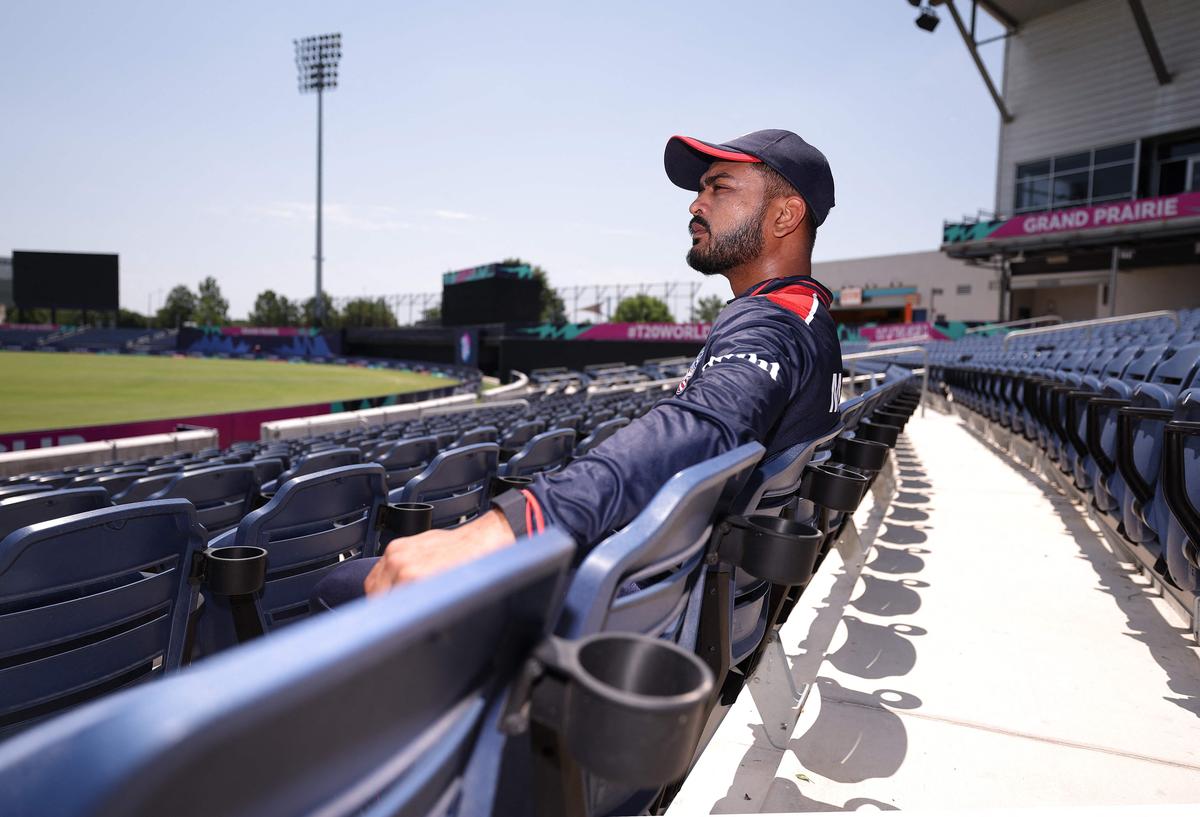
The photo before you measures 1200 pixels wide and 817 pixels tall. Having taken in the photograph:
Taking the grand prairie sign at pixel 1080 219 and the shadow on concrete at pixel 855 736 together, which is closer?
the shadow on concrete at pixel 855 736

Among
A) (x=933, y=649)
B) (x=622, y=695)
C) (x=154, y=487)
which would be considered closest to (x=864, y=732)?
(x=933, y=649)

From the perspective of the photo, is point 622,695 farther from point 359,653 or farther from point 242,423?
point 242,423

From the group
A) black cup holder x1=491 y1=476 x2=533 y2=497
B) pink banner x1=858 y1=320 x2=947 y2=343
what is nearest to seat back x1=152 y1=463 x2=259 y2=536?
black cup holder x1=491 y1=476 x2=533 y2=497

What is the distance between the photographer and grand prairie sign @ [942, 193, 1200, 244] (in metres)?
22.3

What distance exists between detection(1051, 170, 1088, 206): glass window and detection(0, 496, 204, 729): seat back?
110 ft

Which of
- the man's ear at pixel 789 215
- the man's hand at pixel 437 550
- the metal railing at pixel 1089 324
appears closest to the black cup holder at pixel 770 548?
the man's hand at pixel 437 550

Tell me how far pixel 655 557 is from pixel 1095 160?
33.9 meters

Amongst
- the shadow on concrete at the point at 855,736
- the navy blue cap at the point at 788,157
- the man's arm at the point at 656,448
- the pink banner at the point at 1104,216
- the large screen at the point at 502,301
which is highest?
the pink banner at the point at 1104,216

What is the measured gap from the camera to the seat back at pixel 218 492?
9.70 ft

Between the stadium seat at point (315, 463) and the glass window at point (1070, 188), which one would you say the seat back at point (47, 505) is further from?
the glass window at point (1070, 188)

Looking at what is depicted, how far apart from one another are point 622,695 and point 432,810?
0.21 m

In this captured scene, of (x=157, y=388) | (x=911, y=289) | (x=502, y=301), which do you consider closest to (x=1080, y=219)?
(x=911, y=289)

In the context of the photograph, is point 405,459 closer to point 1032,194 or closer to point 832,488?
point 832,488

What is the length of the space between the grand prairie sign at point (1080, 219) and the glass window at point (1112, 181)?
6.34 ft
